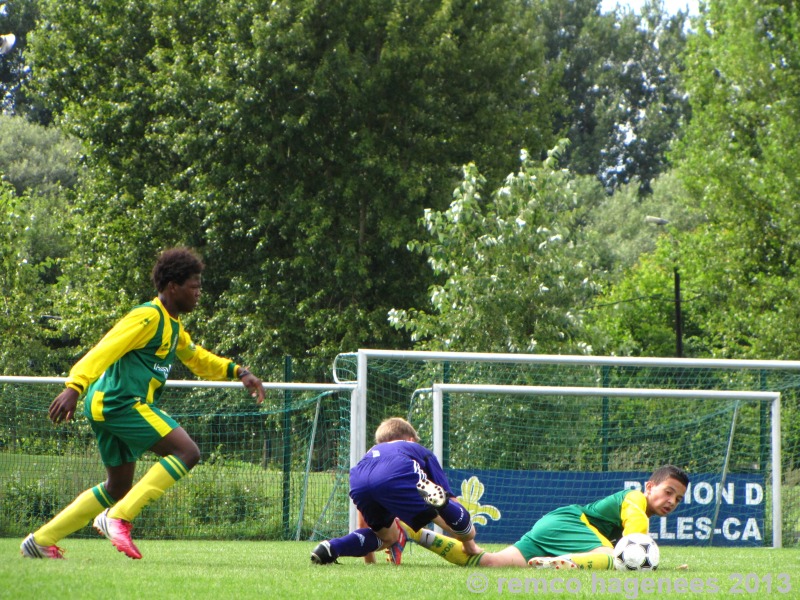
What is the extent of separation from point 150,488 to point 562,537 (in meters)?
2.54

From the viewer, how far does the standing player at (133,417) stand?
6.18m

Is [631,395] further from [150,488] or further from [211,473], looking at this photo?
[150,488]

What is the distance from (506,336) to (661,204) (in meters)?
37.0

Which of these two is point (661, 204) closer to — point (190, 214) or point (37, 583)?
point (190, 214)

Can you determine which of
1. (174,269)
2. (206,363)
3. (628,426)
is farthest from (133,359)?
(628,426)

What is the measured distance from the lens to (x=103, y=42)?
27.8 metres

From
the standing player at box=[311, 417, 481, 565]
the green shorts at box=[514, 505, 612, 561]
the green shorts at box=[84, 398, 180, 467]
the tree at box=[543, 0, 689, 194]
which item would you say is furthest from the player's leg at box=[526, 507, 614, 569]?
the tree at box=[543, 0, 689, 194]

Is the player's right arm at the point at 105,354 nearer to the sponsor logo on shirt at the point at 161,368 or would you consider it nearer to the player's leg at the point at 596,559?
the sponsor logo on shirt at the point at 161,368

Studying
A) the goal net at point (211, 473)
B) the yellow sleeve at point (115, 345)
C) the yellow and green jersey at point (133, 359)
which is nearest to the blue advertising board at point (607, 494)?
the goal net at point (211, 473)

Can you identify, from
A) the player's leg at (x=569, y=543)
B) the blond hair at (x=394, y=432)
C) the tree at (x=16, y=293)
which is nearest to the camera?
the player's leg at (x=569, y=543)

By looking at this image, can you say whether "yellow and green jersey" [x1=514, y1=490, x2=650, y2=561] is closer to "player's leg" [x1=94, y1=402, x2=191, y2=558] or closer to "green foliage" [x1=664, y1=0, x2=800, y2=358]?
"player's leg" [x1=94, y1=402, x2=191, y2=558]

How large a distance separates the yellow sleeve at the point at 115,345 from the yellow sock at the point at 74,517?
751 millimetres

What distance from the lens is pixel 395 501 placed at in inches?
256

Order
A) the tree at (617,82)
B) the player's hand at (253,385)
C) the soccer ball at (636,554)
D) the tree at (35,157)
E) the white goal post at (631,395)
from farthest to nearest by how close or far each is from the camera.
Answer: the tree at (617,82), the tree at (35,157), the white goal post at (631,395), the player's hand at (253,385), the soccer ball at (636,554)
